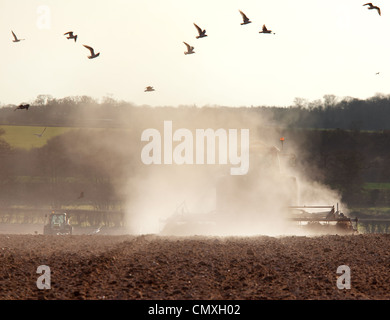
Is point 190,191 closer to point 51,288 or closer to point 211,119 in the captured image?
point 211,119

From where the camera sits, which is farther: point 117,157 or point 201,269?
point 117,157

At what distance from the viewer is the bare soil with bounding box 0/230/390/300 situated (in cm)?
1452

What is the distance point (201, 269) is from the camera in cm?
1747

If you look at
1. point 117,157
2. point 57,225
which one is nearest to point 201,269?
point 57,225

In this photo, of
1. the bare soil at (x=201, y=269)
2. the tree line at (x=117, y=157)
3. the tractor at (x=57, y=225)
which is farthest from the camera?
the tree line at (x=117, y=157)

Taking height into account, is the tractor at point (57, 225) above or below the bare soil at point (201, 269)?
A: above

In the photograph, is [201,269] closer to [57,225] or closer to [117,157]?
[57,225]

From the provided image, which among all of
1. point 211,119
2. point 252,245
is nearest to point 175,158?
point 211,119

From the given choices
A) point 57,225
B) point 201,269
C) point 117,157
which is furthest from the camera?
point 117,157

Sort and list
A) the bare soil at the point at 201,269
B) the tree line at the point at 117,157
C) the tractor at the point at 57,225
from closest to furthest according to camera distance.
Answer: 1. the bare soil at the point at 201,269
2. the tractor at the point at 57,225
3. the tree line at the point at 117,157

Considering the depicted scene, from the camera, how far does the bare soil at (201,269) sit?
47.6ft

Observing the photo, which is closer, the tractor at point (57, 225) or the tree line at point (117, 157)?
the tractor at point (57, 225)

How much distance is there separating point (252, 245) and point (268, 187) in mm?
9458

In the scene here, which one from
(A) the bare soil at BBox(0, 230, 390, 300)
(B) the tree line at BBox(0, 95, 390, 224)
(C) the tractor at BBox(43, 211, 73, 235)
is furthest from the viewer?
(B) the tree line at BBox(0, 95, 390, 224)
